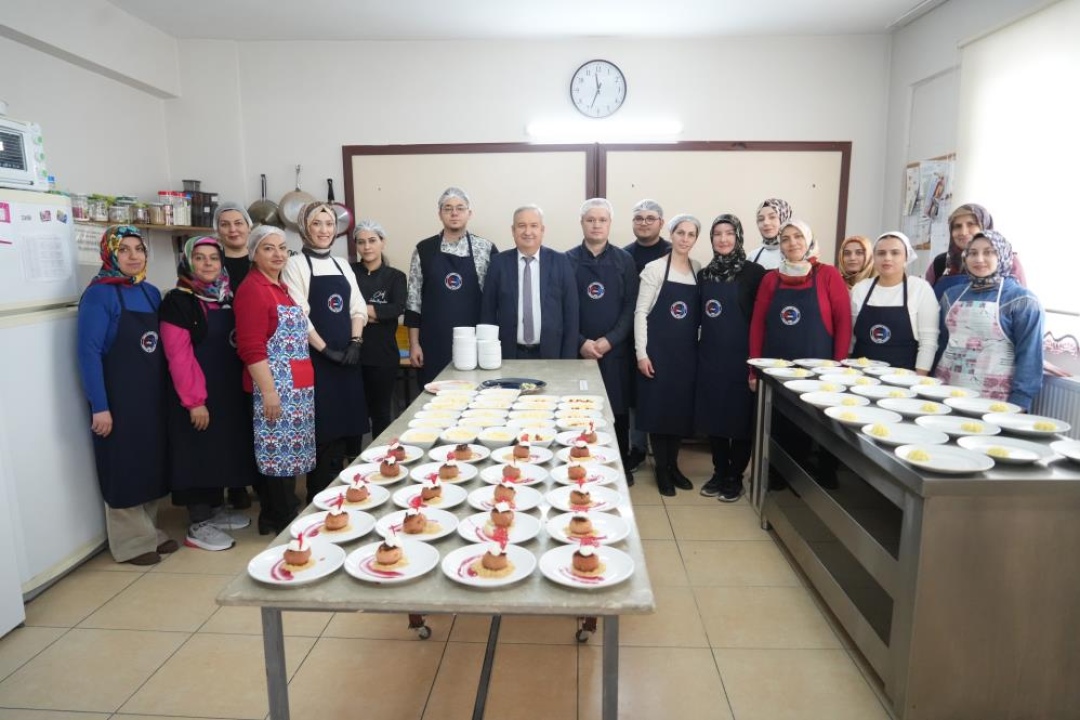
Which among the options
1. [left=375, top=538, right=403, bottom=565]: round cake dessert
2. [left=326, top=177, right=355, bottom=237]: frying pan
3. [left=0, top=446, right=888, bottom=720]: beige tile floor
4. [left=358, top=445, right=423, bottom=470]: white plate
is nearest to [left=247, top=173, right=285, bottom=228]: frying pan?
[left=326, top=177, right=355, bottom=237]: frying pan

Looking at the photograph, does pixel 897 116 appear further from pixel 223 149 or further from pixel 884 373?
pixel 223 149

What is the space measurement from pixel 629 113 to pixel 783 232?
6.80 feet

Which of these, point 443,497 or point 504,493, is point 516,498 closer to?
point 504,493

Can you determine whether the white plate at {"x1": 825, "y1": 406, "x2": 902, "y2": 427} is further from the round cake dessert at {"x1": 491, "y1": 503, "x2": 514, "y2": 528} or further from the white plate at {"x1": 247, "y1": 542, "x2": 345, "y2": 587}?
the white plate at {"x1": 247, "y1": 542, "x2": 345, "y2": 587}

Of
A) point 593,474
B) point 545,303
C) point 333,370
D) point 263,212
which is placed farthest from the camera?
point 263,212

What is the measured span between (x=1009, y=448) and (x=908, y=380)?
93 centimetres

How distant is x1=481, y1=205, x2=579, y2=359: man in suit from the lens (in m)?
3.42

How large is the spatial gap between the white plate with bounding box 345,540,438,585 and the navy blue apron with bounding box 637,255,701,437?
253 cm

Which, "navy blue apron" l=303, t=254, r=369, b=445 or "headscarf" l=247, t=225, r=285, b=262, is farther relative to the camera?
"navy blue apron" l=303, t=254, r=369, b=445

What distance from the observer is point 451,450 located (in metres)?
1.90

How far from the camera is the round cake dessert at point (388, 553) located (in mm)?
1284

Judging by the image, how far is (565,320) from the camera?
11.5 ft

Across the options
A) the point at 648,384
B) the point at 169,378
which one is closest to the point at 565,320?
the point at 648,384

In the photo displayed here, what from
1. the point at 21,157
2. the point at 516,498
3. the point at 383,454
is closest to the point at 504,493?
the point at 516,498
